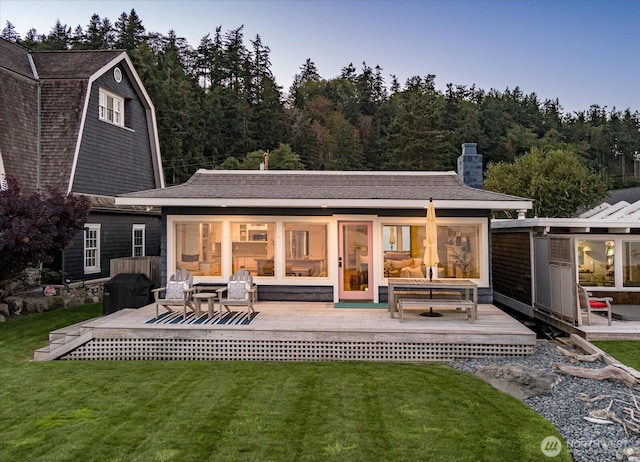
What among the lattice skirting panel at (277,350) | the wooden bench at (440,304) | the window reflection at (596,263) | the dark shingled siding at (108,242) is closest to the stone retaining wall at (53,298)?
the dark shingled siding at (108,242)

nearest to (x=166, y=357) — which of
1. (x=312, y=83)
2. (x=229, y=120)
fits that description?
(x=229, y=120)

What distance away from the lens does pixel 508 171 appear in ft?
88.5

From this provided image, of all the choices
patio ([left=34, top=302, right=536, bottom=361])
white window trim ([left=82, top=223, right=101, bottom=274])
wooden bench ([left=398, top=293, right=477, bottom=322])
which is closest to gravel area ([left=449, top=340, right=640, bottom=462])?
patio ([left=34, top=302, right=536, bottom=361])

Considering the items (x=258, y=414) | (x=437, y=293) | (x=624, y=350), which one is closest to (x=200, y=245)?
(x=437, y=293)

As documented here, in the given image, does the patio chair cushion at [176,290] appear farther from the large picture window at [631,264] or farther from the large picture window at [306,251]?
the large picture window at [631,264]

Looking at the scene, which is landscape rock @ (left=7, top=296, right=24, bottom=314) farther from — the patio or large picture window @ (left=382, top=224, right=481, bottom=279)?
large picture window @ (left=382, top=224, right=481, bottom=279)

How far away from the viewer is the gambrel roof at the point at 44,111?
10.9m

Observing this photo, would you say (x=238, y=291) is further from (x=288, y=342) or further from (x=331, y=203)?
(x=331, y=203)

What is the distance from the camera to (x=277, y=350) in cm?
639

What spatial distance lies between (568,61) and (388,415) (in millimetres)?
31066

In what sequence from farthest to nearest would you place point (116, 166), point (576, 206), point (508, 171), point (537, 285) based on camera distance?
point (508, 171) → point (576, 206) → point (116, 166) → point (537, 285)

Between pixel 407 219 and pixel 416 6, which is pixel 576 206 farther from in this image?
pixel 407 219

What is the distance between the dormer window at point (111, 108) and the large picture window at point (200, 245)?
646cm

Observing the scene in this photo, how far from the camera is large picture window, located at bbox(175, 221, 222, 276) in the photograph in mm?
8906
